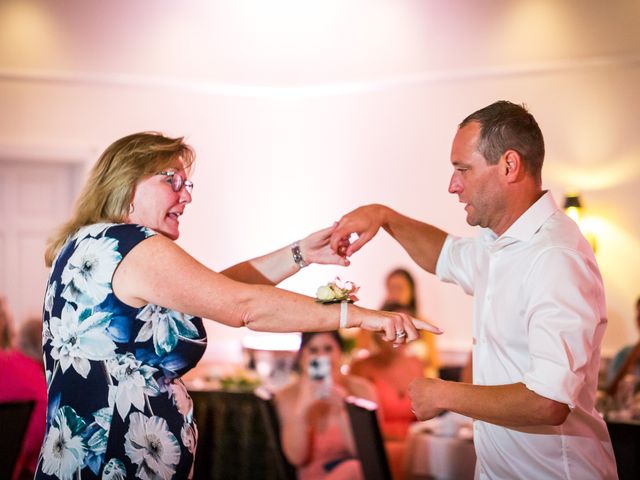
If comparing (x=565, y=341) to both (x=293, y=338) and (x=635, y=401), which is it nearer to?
(x=635, y=401)

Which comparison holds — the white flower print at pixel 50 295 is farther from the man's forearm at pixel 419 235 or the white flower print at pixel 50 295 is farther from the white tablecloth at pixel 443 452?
the white tablecloth at pixel 443 452

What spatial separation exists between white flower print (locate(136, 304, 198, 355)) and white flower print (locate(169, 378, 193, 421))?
11 cm

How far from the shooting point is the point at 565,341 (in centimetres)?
215

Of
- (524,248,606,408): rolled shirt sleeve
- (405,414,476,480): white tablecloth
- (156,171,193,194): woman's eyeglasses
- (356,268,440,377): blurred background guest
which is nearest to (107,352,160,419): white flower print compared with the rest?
(156,171,193,194): woman's eyeglasses

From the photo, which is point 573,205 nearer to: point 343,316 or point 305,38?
A: point 305,38

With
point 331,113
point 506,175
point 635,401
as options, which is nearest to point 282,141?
point 331,113

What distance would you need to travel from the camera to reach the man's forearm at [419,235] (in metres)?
3.02

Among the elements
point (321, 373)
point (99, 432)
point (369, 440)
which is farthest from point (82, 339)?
point (321, 373)

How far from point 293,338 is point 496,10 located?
11.6ft

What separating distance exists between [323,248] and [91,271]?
Answer: 953 millimetres

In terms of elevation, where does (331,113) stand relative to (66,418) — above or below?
above

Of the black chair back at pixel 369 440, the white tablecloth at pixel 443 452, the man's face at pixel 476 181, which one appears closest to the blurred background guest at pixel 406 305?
the white tablecloth at pixel 443 452

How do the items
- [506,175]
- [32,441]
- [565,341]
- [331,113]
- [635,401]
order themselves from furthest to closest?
1. [331,113]
2. [635,401]
3. [32,441]
4. [506,175]
5. [565,341]

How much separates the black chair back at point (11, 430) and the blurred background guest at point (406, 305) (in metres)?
3.53
